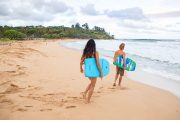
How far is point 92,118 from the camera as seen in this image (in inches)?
196

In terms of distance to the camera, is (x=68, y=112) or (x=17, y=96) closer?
(x=68, y=112)

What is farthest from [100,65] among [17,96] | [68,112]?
[17,96]

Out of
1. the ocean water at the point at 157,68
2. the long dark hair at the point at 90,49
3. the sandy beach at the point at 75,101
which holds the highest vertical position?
the long dark hair at the point at 90,49

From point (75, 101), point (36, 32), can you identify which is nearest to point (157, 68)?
point (75, 101)

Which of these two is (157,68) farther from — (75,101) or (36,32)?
(36,32)

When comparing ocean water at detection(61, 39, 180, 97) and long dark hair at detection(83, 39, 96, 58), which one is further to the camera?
ocean water at detection(61, 39, 180, 97)

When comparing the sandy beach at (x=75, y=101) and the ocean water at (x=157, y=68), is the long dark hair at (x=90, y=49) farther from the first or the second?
the ocean water at (x=157, y=68)

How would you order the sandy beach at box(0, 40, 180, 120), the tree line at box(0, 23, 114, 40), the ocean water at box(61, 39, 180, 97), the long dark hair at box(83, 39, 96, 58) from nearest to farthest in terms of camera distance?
the sandy beach at box(0, 40, 180, 120) → the long dark hair at box(83, 39, 96, 58) → the ocean water at box(61, 39, 180, 97) → the tree line at box(0, 23, 114, 40)

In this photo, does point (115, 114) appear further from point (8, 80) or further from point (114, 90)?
point (8, 80)

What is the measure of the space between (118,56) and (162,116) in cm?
339

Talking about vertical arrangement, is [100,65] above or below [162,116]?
above

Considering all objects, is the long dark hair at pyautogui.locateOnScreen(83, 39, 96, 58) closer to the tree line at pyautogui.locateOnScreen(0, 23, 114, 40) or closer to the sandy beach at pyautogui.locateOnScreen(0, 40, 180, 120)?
the sandy beach at pyautogui.locateOnScreen(0, 40, 180, 120)

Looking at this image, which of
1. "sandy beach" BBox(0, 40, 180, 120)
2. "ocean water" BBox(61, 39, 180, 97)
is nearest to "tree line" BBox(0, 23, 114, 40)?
"ocean water" BBox(61, 39, 180, 97)

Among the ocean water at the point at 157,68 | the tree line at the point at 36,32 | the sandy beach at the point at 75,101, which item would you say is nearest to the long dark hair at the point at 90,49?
the sandy beach at the point at 75,101
